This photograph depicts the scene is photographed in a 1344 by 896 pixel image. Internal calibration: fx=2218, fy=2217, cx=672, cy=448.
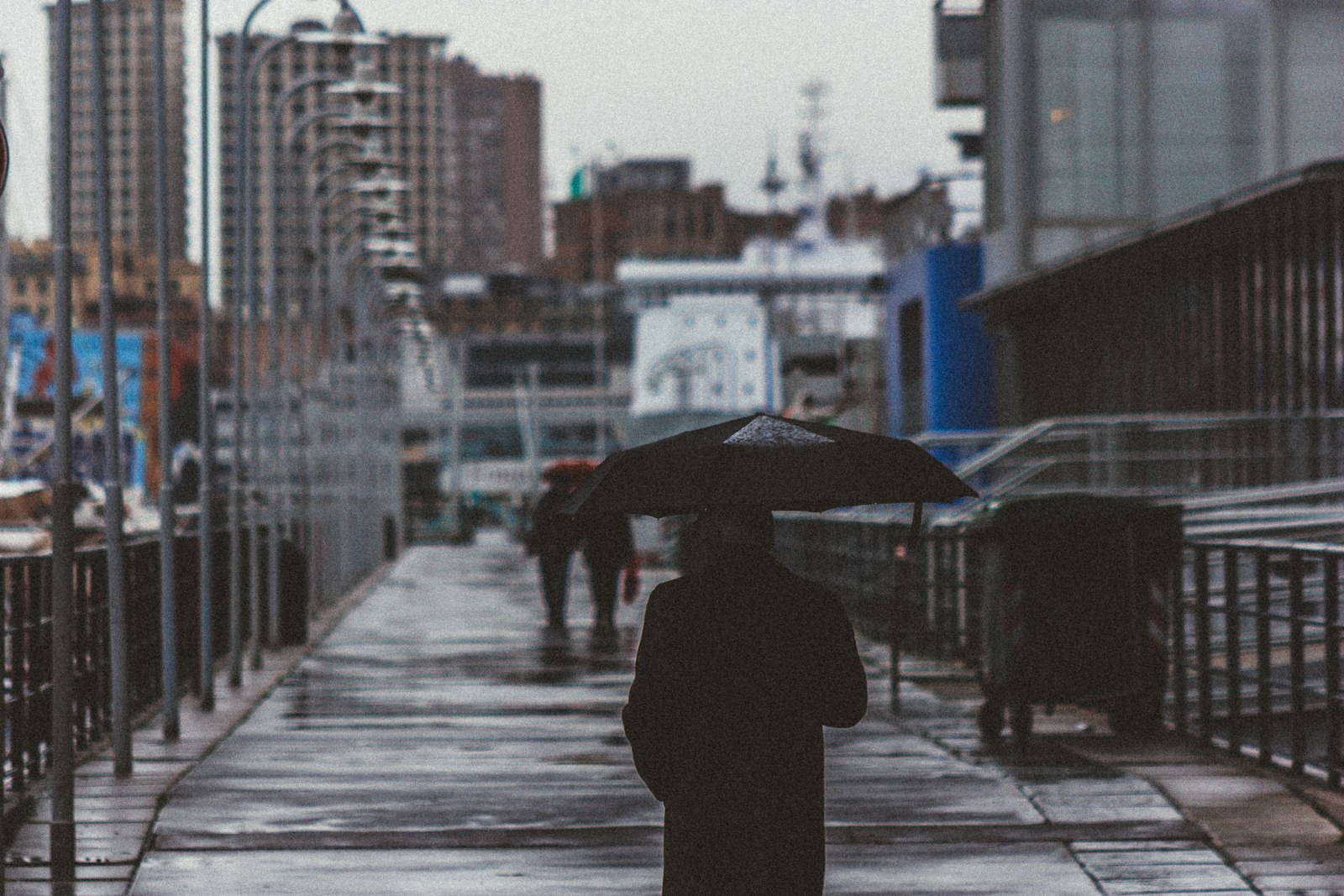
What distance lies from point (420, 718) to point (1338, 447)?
1199 cm

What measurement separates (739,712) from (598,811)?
4.72 m

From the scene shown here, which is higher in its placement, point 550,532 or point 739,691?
point 739,691

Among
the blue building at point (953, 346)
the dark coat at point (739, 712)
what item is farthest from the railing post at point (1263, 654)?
the blue building at point (953, 346)

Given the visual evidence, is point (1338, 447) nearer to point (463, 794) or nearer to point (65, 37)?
point (463, 794)

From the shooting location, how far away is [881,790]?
10.7 m

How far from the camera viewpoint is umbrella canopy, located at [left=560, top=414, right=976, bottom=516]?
5602mm

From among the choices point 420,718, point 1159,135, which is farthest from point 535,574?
point 420,718

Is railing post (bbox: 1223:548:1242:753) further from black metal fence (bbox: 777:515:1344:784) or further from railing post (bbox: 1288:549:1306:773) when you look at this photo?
railing post (bbox: 1288:549:1306:773)

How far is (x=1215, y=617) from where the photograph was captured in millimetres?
17922

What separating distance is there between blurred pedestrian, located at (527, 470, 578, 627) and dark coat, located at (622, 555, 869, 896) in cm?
1609

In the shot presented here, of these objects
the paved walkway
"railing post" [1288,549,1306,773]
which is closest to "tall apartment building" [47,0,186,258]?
the paved walkway

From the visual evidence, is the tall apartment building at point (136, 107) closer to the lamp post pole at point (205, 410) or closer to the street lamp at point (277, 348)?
the lamp post pole at point (205, 410)

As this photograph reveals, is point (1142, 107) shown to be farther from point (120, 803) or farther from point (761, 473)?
point (761, 473)

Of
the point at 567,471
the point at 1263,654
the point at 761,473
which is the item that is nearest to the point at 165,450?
the point at 1263,654
